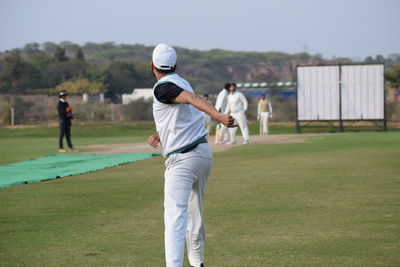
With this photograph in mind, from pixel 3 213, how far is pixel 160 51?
20.7 feet

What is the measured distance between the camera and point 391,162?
20500 millimetres

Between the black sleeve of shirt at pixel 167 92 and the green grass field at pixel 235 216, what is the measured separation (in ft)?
6.60

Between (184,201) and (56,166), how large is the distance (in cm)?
1522

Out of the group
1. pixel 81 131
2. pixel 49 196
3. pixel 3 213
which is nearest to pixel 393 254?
pixel 3 213

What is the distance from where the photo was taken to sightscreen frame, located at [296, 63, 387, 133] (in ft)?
142

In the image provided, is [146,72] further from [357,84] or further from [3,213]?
[3,213]

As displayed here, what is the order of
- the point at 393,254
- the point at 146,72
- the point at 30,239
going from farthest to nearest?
the point at 146,72, the point at 30,239, the point at 393,254

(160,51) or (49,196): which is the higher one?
(160,51)

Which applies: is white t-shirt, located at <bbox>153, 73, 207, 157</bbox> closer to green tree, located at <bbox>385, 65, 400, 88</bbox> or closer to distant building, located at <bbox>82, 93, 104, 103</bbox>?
green tree, located at <bbox>385, 65, 400, 88</bbox>

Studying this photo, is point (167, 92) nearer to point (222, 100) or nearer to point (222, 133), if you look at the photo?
point (222, 100)

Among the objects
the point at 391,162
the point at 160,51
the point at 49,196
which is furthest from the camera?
the point at 391,162

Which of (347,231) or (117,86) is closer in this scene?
(347,231)

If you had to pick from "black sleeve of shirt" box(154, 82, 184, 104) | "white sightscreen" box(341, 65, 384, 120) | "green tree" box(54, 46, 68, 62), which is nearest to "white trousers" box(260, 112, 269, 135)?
"white sightscreen" box(341, 65, 384, 120)

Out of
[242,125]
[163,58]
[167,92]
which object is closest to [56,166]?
[242,125]
